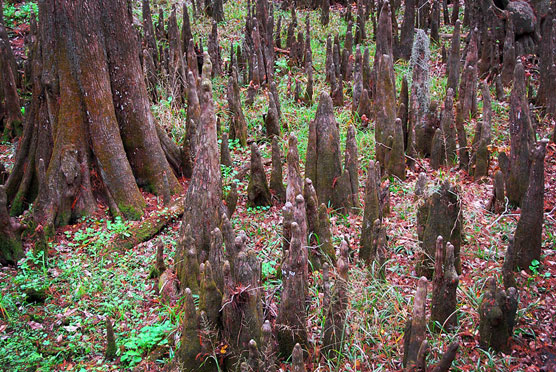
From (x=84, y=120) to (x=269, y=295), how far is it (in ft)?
9.49

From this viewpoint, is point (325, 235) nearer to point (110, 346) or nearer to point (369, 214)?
point (369, 214)

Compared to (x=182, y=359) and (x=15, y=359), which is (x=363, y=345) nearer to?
(x=182, y=359)

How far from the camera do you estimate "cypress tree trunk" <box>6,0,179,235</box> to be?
16.0 feet

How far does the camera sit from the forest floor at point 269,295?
3.29 m

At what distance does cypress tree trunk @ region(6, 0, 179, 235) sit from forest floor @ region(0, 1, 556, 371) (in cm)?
32

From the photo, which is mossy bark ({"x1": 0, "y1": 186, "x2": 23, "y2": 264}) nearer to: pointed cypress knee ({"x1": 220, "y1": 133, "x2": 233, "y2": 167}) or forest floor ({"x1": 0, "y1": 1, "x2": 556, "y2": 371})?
forest floor ({"x1": 0, "y1": 1, "x2": 556, "y2": 371})

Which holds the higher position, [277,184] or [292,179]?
[292,179]

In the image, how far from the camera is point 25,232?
4789mm

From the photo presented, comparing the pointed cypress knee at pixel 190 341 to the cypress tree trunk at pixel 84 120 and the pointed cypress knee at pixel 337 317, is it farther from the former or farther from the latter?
the cypress tree trunk at pixel 84 120

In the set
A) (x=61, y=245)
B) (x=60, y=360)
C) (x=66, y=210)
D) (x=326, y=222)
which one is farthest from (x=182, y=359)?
(x=66, y=210)

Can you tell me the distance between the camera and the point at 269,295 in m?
3.72

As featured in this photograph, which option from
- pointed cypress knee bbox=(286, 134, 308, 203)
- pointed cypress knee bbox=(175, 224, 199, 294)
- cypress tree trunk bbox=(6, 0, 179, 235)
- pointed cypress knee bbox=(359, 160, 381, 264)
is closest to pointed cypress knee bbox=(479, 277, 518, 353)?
pointed cypress knee bbox=(359, 160, 381, 264)

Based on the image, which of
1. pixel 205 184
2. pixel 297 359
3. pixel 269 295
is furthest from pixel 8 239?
pixel 297 359

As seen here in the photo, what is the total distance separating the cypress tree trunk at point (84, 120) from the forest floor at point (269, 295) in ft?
1.04
